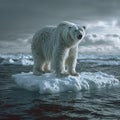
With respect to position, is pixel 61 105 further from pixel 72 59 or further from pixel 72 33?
pixel 72 59

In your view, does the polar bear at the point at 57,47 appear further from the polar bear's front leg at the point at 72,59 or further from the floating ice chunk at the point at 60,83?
the floating ice chunk at the point at 60,83

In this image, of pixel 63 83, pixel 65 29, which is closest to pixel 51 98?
pixel 63 83

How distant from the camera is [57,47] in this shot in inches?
372

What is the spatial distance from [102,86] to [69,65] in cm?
137

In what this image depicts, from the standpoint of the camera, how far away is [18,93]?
9.56m

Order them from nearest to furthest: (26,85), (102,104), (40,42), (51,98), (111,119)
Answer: (111,119)
(102,104)
(51,98)
(26,85)
(40,42)

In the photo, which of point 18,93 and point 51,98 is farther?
point 18,93

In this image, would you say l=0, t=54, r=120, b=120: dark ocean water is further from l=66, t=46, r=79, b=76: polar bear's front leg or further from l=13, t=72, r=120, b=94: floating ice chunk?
l=66, t=46, r=79, b=76: polar bear's front leg

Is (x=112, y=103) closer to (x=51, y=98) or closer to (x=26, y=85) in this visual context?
(x=51, y=98)

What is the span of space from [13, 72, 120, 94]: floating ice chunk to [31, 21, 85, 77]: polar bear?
364 millimetres

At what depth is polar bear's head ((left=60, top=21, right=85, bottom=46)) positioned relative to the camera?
28.5ft

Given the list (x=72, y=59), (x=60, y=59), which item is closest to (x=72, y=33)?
(x=60, y=59)

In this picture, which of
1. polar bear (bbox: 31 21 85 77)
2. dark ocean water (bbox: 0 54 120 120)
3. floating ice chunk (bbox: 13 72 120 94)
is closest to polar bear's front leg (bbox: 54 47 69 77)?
polar bear (bbox: 31 21 85 77)

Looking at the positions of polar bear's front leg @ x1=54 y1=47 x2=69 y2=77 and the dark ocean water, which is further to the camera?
polar bear's front leg @ x1=54 y1=47 x2=69 y2=77
